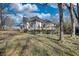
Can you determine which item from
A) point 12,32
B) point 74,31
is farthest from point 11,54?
point 74,31

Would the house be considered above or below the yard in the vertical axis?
above

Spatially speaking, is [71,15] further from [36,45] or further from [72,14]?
[36,45]

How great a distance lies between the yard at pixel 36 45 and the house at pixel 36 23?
0.05m

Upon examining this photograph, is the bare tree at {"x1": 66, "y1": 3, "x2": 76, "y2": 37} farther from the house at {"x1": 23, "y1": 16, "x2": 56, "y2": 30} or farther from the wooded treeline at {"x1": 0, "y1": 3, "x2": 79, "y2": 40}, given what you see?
the house at {"x1": 23, "y1": 16, "x2": 56, "y2": 30}

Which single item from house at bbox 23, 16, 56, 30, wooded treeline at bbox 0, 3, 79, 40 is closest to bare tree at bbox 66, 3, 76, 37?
wooded treeline at bbox 0, 3, 79, 40

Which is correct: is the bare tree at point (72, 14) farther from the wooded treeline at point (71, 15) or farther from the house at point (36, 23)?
the house at point (36, 23)

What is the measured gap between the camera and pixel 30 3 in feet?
4.54

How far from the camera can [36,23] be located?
1378 mm

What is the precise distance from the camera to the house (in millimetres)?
1374

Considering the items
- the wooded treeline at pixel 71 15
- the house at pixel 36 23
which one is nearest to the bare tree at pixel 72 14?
the wooded treeline at pixel 71 15

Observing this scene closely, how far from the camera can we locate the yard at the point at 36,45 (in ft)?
4.43

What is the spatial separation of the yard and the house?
0.17 ft

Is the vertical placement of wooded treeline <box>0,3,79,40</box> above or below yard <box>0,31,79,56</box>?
above

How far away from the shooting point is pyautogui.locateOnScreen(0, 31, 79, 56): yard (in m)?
1.35
